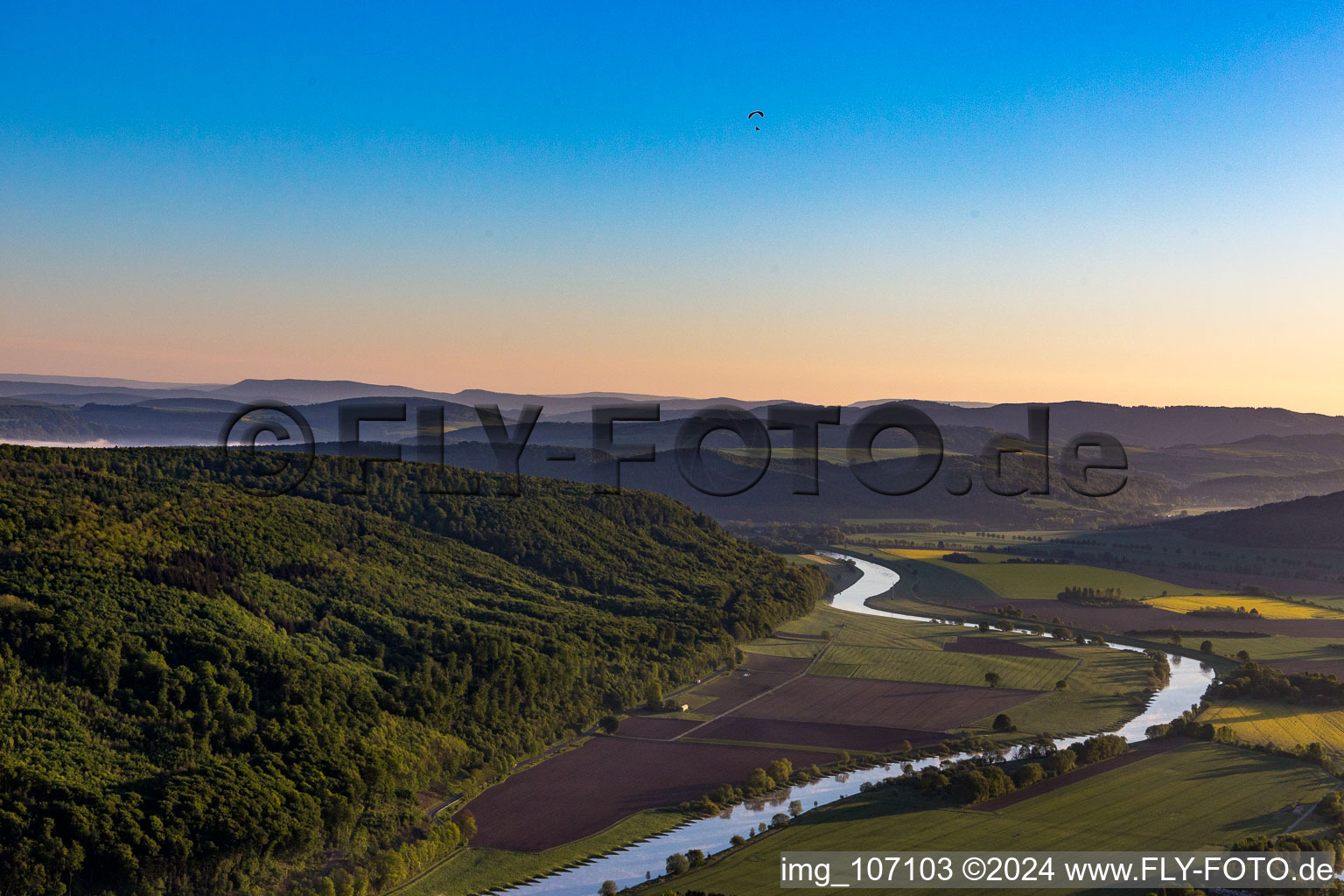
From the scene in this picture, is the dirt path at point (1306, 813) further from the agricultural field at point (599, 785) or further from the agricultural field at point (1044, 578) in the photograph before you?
the agricultural field at point (1044, 578)

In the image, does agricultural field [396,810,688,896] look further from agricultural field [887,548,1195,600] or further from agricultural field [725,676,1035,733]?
agricultural field [887,548,1195,600]

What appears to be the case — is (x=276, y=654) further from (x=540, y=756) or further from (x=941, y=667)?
(x=941, y=667)

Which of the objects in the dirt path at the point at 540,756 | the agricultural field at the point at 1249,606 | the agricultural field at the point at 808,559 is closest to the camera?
the dirt path at the point at 540,756

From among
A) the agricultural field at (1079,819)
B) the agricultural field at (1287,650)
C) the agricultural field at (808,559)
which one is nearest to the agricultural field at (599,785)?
the agricultural field at (1079,819)

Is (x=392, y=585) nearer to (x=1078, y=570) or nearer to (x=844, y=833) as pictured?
(x=844, y=833)

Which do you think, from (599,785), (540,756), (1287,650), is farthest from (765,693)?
(1287,650)

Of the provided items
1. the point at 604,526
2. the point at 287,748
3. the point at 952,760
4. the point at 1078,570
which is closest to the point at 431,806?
the point at 287,748
